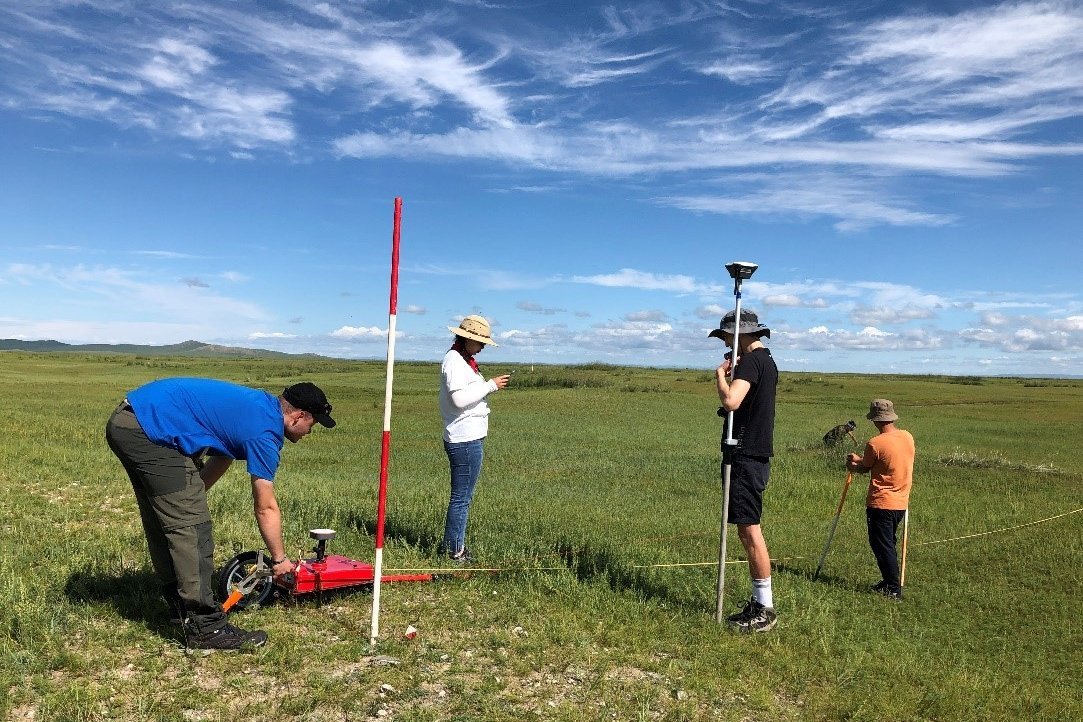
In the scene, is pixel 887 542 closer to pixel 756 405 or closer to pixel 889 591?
pixel 889 591

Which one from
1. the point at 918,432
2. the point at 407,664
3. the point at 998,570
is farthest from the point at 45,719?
the point at 918,432

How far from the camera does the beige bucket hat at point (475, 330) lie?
7301 mm

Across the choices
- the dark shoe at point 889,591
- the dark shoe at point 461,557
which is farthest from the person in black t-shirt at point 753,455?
the dark shoe at point 461,557

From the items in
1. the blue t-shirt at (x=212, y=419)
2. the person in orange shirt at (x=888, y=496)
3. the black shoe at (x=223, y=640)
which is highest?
the blue t-shirt at (x=212, y=419)

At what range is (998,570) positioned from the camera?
30.8 feet

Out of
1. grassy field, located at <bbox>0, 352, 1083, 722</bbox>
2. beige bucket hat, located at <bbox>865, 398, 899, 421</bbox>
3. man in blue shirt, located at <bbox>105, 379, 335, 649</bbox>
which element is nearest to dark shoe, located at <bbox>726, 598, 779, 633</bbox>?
grassy field, located at <bbox>0, 352, 1083, 722</bbox>

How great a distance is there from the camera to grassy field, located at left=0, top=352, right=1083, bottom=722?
15.9 ft

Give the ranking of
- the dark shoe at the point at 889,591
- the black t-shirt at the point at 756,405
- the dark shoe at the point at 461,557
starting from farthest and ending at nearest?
the dark shoe at the point at 889,591, the dark shoe at the point at 461,557, the black t-shirt at the point at 756,405

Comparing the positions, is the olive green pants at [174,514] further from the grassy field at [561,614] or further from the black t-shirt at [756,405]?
the black t-shirt at [756,405]

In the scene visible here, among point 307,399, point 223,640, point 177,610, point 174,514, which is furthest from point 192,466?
point 223,640

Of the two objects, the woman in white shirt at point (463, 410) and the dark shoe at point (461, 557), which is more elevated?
the woman in white shirt at point (463, 410)

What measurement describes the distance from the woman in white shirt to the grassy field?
0.54m

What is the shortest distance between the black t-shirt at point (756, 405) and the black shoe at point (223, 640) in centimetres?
381

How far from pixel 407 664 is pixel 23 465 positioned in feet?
35.2
